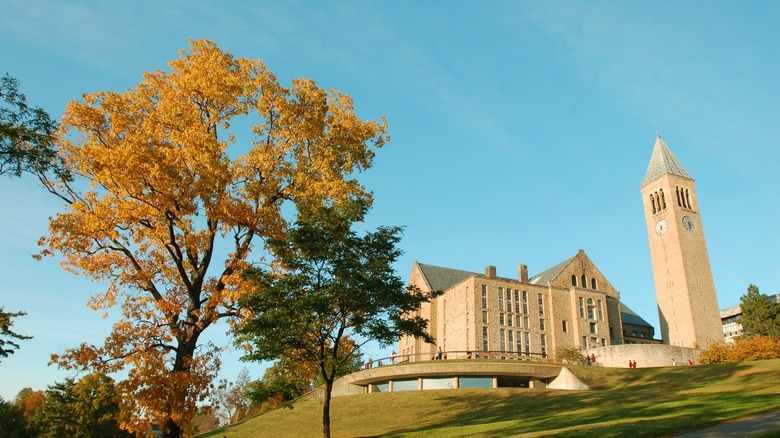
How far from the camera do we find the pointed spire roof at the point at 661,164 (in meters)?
87.5

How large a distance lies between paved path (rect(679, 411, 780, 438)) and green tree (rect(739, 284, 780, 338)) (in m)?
60.6

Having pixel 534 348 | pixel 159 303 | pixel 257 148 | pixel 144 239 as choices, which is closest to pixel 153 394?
pixel 159 303

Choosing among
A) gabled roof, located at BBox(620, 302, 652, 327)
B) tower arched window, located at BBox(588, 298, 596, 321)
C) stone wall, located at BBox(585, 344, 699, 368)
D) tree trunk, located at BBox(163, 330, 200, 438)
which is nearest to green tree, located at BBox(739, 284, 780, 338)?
gabled roof, located at BBox(620, 302, 652, 327)

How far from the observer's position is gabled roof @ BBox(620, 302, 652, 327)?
80438 millimetres

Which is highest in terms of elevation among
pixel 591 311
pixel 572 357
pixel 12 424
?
pixel 591 311

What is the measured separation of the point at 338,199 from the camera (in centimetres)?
2120

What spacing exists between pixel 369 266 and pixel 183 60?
10867 mm

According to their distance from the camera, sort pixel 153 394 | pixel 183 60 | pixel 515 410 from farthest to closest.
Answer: pixel 515 410 < pixel 183 60 < pixel 153 394

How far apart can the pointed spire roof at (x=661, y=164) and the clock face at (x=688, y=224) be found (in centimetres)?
751

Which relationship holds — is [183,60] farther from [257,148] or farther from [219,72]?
[257,148]

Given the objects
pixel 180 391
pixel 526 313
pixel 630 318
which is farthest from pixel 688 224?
pixel 180 391

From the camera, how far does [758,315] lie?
6962cm

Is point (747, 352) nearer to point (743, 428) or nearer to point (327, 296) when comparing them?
point (743, 428)

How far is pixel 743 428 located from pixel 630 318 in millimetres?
69840
